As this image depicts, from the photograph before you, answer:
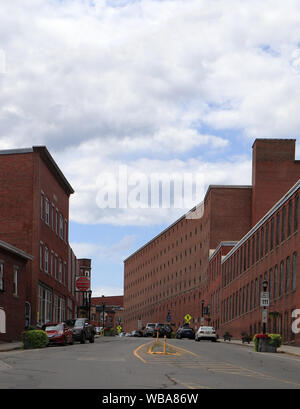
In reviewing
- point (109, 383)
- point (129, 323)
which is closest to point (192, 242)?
point (129, 323)

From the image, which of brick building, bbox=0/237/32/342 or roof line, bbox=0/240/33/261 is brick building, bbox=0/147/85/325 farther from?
roof line, bbox=0/240/33/261

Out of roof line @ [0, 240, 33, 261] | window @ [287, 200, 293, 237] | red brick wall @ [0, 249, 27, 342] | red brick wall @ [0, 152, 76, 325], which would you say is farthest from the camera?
window @ [287, 200, 293, 237]

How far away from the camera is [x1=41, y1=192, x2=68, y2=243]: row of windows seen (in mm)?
59812

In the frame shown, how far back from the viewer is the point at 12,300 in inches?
1809

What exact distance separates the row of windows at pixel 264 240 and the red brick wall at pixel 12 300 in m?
20.9

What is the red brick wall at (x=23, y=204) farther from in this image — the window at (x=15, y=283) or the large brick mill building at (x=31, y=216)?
the window at (x=15, y=283)

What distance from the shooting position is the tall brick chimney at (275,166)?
3738 inches

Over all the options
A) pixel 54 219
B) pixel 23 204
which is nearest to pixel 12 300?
pixel 23 204

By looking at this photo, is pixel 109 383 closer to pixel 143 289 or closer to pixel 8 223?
pixel 8 223

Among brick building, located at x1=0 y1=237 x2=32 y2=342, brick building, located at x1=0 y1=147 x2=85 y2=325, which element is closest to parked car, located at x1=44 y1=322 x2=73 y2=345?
brick building, located at x1=0 y1=237 x2=32 y2=342

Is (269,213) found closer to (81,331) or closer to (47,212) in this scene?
(47,212)

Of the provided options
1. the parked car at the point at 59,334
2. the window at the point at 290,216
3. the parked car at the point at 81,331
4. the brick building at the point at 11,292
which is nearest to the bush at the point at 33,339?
the parked car at the point at 59,334

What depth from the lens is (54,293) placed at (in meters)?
65.4

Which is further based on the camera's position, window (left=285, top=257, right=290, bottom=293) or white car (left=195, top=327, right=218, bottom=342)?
white car (left=195, top=327, right=218, bottom=342)
